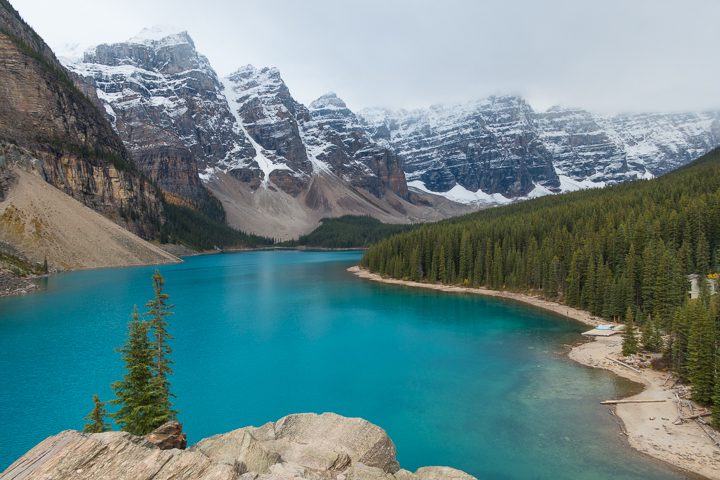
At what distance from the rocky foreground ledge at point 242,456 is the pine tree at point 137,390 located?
7.64 meters

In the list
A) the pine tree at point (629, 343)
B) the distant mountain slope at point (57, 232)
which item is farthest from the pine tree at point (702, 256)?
the distant mountain slope at point (57, 232)

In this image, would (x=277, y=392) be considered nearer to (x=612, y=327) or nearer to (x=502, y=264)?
(x=612, y=327)

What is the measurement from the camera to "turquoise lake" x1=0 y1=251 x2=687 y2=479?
26078mm

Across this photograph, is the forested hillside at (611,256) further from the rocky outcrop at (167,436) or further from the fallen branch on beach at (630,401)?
the rocky outcrop at (167,436)

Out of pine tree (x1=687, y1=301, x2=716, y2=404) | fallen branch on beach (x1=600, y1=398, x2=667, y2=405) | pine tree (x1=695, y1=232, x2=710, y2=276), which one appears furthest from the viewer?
pine tree (x1=695, y1=232, x2=710, y2=276)

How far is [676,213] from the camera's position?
72500 mm

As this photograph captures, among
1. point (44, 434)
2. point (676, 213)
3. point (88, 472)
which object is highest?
point (676, 213)

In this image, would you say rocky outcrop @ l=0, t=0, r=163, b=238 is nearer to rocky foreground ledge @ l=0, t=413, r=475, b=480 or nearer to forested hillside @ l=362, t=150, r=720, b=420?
forested hillside @ l=362, t=150, r=720, b=420

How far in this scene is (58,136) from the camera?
15600cm

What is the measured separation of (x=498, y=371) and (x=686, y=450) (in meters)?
16.2

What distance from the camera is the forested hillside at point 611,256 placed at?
4569 cm

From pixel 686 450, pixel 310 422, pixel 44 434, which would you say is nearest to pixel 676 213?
pixel 686 450

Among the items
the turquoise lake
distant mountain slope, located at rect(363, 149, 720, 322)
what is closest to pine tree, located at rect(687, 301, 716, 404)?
the turquoise lake

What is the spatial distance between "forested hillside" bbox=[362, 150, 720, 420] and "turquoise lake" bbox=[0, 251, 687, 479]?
7.00m
